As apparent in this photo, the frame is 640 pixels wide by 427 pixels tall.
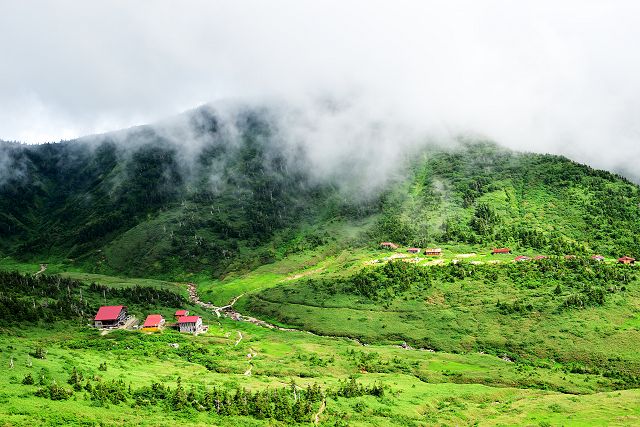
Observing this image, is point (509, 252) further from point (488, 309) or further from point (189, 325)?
point (189, 325)

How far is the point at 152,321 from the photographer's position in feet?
402

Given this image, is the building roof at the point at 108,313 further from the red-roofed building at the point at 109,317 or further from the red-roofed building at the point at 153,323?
the red-roofed building at the point at 153,323

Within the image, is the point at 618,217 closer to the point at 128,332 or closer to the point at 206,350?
the point at 206,350

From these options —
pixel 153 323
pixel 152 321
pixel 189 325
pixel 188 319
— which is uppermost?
pixel 152 321

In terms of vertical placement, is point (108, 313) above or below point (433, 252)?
below

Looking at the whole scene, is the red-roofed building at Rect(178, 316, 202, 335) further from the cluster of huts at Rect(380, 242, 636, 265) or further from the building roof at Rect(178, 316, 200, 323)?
the cluster of huts at Rect(380, 242, 636, 265)

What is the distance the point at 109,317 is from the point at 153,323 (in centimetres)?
1079

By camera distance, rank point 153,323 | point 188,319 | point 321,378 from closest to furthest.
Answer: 1. point 321,378
2. point 153,323
3. point 188,319

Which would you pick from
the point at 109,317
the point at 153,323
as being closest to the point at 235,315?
the point at 153,323

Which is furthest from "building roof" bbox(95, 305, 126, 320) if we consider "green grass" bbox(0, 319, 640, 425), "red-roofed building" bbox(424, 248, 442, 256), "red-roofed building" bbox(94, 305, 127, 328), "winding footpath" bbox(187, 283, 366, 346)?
"red-roofed building" bbox(424, 248, 442, 256)

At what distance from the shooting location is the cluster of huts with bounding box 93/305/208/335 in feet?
383

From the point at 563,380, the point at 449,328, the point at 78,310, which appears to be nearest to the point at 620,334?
the point at 563,380

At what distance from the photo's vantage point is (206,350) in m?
103

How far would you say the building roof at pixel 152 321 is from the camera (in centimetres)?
12144
